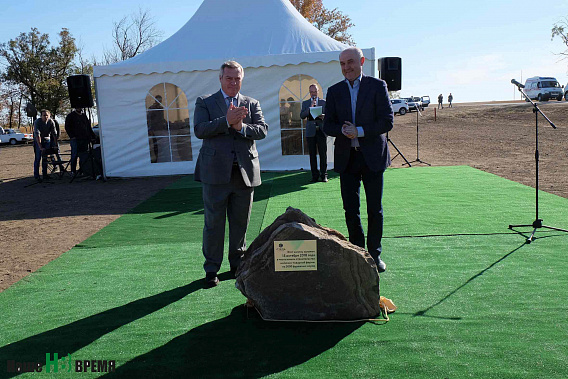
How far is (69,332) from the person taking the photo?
3.12 m

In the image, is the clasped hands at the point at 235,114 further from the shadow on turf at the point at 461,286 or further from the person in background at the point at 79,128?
the person in background at the point at 79,128

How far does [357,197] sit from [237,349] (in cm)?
175

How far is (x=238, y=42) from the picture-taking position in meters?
11.1

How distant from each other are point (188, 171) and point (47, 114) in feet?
12.3

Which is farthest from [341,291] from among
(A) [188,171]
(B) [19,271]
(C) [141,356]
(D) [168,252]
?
(A) [188,171]

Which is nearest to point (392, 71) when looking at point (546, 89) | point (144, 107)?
point (144, 107)

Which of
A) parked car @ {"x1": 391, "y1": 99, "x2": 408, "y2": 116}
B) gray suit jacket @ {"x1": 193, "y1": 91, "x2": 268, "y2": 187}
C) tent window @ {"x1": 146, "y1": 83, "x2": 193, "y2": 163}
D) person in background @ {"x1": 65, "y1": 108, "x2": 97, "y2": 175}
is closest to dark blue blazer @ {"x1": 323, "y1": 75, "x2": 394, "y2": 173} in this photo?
gray suit jacket @ {"x1": 193, "y1": 91, "x2": 268, "y2": 187}

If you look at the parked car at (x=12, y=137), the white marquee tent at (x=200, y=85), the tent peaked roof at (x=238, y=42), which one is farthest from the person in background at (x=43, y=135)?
the parked car at (x=12, y=137)

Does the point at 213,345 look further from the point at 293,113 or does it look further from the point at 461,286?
the point at 293,113

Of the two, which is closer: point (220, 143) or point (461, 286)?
point (461, 286)

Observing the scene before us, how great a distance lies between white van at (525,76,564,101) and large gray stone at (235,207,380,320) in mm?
35578

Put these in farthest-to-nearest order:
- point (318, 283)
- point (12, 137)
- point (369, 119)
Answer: point (12, 137) → point (369, 119) → point (318, 283)

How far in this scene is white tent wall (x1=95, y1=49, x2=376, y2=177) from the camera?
35.3 ft

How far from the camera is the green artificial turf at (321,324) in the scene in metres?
2.58
